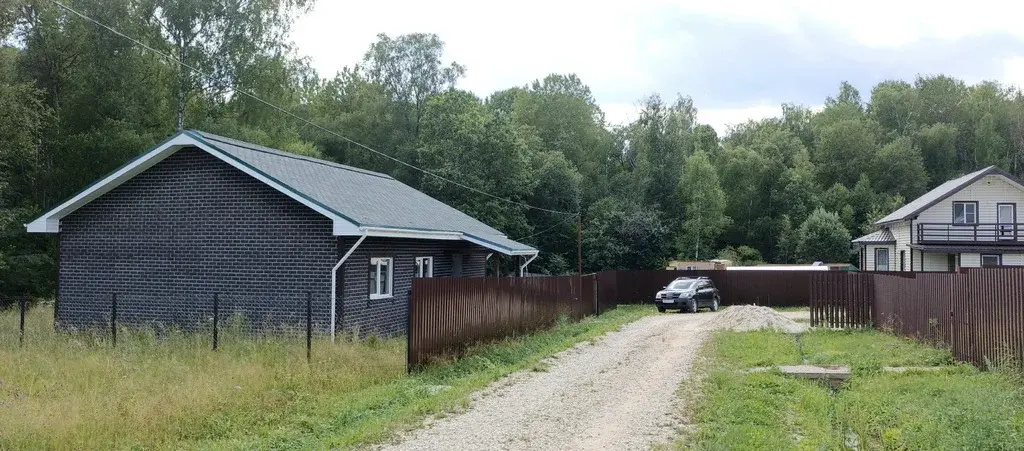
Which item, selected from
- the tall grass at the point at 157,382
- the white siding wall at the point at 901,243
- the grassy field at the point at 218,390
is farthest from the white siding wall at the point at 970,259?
the tall grass at the point at 157,382

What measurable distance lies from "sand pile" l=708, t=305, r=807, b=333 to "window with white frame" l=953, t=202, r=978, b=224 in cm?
1906

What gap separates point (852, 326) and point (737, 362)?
7.73 metres

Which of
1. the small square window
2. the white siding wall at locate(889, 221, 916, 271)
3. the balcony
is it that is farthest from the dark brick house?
the small square window

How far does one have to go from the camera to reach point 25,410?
9297 mm

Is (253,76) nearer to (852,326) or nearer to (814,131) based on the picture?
(852,326)

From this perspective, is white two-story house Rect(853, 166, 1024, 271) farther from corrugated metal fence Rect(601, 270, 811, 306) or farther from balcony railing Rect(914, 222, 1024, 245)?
corrugated metal fence Rect(601, 270, 811, 306)

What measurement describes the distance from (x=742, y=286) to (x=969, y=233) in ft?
36.1

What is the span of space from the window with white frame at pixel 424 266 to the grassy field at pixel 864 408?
9.13 m

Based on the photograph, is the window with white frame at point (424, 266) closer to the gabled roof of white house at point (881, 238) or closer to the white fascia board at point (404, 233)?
the white fascia board at point (404, 233)

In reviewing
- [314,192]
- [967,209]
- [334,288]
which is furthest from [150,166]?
[967,209]

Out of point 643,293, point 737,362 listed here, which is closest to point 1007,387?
point 737,362

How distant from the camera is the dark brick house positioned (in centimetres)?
1645

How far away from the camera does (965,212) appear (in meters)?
37.9

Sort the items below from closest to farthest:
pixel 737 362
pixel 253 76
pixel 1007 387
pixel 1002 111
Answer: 1. pixel 1007 387
2. pixel 737 362
3. pixel 253 76
4. pixel 1002 111
